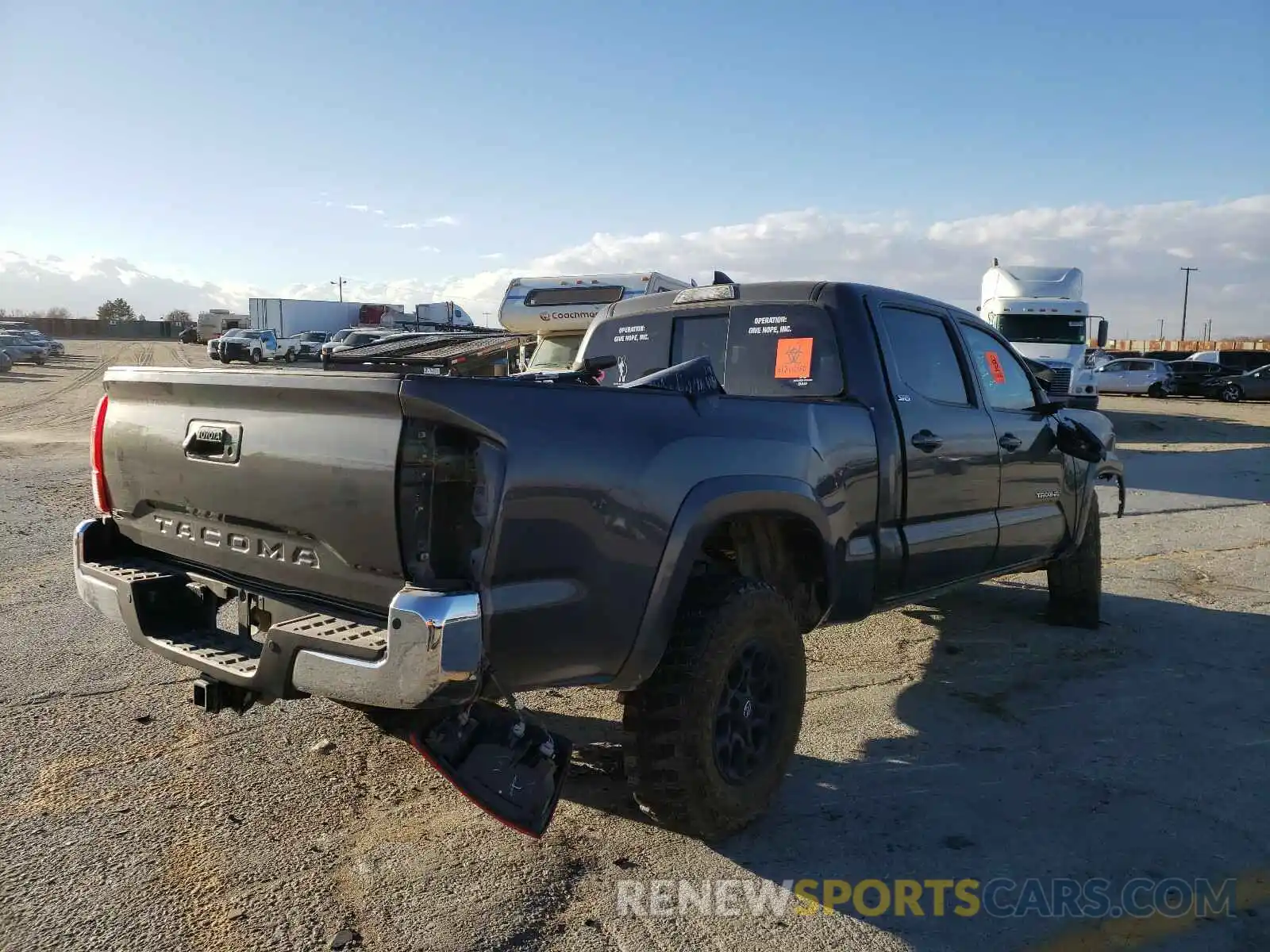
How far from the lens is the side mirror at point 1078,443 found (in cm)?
561

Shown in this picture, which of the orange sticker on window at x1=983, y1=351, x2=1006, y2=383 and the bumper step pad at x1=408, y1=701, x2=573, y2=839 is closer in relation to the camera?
the bumper step pad at x1=408, y1=701, x2=573, y2=839

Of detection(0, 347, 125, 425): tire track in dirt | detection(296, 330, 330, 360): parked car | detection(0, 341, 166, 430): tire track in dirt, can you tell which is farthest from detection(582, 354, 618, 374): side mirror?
detection(296, 330, 330, 360): parked car

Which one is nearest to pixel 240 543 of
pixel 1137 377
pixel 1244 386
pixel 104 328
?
pixel 1137 377

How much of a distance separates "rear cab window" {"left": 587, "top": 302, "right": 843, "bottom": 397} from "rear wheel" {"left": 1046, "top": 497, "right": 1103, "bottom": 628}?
8.79 ft

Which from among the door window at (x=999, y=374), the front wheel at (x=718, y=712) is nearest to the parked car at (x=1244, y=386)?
the door window at (x=999, y=374)

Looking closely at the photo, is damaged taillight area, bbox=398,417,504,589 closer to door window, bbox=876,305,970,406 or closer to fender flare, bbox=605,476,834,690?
Result: fender flare, bbox=605,476,834,690

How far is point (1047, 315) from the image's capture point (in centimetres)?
1936

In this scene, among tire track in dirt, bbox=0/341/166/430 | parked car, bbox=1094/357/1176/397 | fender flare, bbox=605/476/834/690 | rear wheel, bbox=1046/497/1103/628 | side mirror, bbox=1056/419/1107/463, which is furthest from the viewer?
parked car, bbox=1094/357/1176/397

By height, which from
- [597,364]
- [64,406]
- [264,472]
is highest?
[597,364]

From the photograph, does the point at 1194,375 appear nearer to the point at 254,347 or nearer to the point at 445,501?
the point at 254,347

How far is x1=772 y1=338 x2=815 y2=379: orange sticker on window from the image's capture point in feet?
14.4

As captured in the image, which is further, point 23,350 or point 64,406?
point 23,350

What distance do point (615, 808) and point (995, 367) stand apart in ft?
10.7

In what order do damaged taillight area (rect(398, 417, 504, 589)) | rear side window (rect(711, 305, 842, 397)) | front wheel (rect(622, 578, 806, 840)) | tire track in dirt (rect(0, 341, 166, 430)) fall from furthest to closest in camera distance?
tire track in dirt (rect(0, 341, 166, 430)) → rear side window (rect(711, 305, 842, 397)) → front wheel (rect(622, 578, 806, 840)) → damaged taillight area (rect(398, 417, 504, 589))
